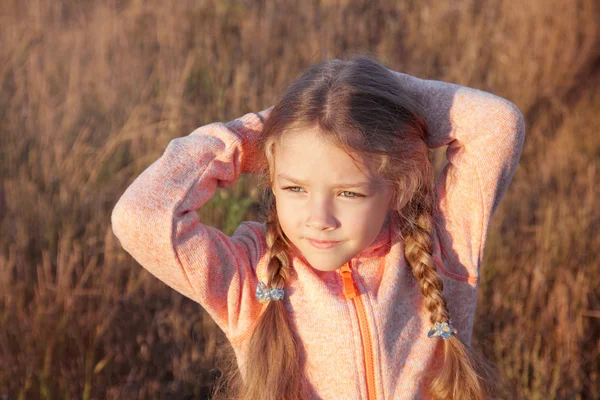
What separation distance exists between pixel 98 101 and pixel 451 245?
2.36m

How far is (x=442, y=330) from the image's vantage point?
1.67 meters

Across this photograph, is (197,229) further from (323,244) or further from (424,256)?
(424,256)

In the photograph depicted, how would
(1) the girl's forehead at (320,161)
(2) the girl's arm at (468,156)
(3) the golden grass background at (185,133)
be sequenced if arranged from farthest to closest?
(3) the golden grass background at (185,133) < (2) the girl's arm at (468,156) < (1) the girl's forehead at (320,161)

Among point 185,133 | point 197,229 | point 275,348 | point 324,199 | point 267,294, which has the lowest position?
point 185,133

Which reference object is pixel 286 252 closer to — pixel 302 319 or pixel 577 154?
pixel 302 319

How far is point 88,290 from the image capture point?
260cm

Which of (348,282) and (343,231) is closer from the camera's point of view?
(343,231)

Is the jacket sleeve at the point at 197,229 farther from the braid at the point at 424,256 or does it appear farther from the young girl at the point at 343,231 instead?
the braid at the point at 424,256

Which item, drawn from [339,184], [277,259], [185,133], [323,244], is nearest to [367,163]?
[339,184]

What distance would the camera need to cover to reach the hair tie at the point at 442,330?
5.47 feet

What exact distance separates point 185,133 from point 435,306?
6.40 ft

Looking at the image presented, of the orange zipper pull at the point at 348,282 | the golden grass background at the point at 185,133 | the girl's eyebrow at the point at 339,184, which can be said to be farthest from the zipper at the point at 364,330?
the golden grass background at the point at 185,133

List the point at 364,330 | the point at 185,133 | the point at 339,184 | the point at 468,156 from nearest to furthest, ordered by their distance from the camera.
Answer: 1. the point at 339,184
2. the point at 364,330
3. the point at 468,156
4. the point at 185,133

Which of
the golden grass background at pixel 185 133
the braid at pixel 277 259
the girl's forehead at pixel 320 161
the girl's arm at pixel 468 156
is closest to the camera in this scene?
the girl's forehead at pixel 320 161
